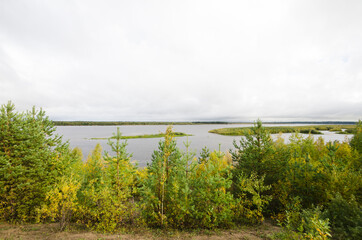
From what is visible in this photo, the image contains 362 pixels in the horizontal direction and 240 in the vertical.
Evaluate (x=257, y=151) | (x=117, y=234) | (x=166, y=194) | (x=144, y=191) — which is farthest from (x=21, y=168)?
(x=257, y=151)

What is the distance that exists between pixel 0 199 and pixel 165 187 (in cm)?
967

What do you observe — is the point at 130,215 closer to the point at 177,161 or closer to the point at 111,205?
the point at 111,205

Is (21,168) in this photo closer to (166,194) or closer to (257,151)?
(166,194)

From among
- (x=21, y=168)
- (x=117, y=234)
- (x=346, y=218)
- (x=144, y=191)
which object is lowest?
(x=117, y=234)

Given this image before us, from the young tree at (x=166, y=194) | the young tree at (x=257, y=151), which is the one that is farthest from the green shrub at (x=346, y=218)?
the young tree at (x=166, y=194)

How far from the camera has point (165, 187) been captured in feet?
31.4

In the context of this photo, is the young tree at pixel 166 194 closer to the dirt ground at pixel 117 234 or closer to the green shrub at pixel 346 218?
the dirt ground at pixel 117 234

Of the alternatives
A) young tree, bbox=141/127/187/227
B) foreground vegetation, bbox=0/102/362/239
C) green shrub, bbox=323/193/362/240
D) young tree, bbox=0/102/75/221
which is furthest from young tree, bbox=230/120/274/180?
young tree, bbox=0/102/75/221

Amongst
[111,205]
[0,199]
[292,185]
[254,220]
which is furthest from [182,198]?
[0,199]

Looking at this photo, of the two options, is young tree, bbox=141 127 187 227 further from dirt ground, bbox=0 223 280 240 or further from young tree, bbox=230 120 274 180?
young tree, bbox=230 120 274 180

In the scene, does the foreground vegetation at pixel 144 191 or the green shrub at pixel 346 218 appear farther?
the foreground vegetation at pixel 144 191

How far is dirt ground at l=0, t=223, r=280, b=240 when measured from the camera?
804 centimetres

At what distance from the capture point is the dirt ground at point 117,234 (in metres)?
8.04

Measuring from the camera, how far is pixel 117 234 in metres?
8.50
